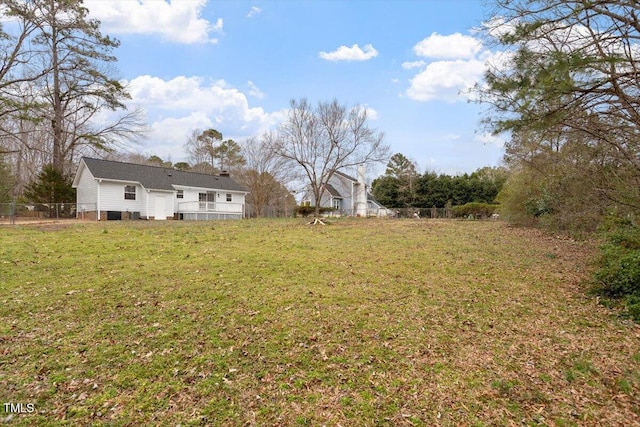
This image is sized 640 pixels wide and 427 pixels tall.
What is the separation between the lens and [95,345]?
11.3 ft

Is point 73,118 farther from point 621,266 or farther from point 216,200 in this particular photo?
point 621,266

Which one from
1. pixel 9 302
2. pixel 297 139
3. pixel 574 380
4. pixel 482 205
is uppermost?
pixel 297 139

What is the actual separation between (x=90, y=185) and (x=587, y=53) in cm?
2335

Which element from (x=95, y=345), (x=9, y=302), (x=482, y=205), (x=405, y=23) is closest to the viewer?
(x=95, y=345)

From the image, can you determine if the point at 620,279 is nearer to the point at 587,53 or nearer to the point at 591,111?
the point at 591,111

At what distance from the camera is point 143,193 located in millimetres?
20891

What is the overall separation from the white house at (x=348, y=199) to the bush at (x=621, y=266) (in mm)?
27371

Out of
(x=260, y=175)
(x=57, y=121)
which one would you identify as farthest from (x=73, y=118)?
(x=260, y=175)

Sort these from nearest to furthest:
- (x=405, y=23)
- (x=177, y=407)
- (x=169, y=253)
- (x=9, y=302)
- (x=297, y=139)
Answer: (x=177, y=407) → (x=9, y=302) → (x=169, y=253) → (x=405, y=23) → (x=297, y=139)

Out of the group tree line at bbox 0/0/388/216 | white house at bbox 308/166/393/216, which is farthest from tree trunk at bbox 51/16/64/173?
white house at bbox 308/166/393/216

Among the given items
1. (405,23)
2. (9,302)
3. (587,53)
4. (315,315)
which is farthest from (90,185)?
(587,53)

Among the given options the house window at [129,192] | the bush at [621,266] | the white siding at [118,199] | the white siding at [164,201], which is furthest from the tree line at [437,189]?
the bush at [621,266]

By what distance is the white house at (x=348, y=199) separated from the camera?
112ft

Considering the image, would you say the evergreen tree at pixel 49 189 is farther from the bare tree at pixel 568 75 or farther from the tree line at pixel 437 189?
the tree line at pixel 437 189
